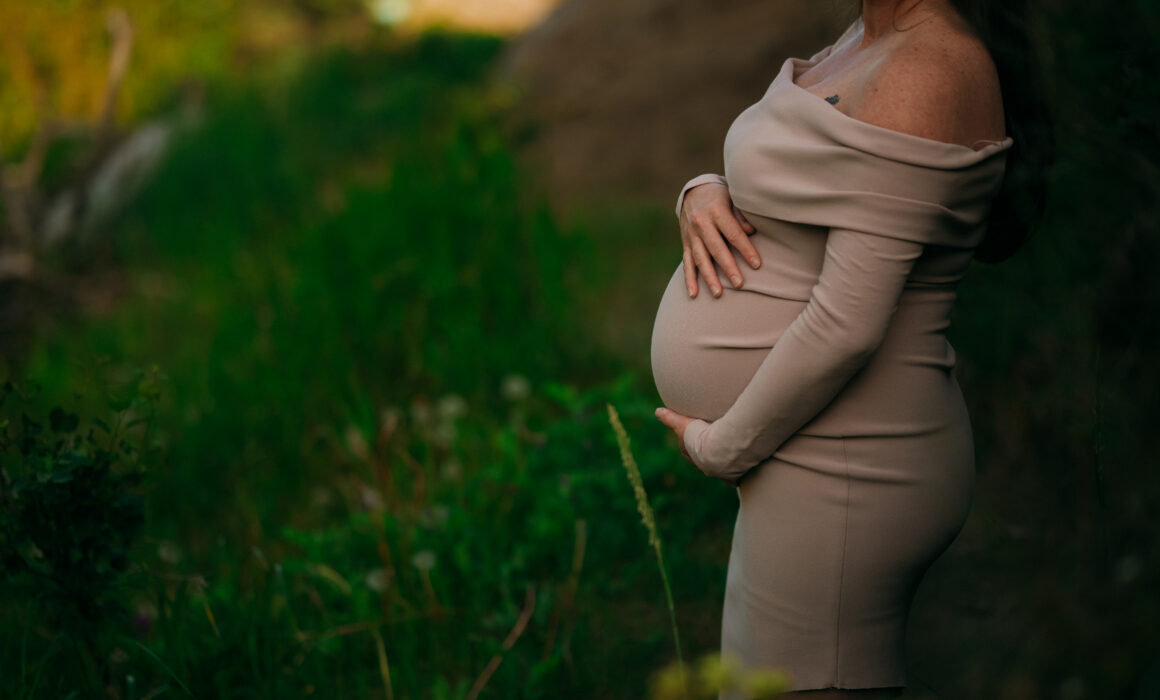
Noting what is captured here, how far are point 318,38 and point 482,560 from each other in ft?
32.3

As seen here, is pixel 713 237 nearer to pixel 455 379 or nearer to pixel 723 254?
pixel 723 254

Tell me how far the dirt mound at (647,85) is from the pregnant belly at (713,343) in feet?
14.0

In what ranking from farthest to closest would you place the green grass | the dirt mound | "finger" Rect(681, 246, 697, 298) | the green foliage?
the dirt mound
the green grass
the green foliage
"finger" Rect(681, 246, 697, 298)

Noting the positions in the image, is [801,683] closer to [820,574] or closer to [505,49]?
[820,574]

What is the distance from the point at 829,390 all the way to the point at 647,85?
223 inches

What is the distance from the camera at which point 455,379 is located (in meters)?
4.04

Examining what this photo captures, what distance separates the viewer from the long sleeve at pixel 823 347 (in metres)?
1.35

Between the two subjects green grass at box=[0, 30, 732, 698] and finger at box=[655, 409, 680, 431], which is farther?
green grass at box=[0, 30, 732, 698]

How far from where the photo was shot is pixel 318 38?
11180 mm

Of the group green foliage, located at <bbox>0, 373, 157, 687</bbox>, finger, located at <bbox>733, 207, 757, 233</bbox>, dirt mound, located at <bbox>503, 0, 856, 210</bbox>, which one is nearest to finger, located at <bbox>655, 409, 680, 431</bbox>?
finger, located at <bbox>733, 207, 757, 233</bbox>

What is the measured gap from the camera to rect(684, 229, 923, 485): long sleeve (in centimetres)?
135

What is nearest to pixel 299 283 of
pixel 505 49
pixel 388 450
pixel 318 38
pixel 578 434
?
pixel 388 450

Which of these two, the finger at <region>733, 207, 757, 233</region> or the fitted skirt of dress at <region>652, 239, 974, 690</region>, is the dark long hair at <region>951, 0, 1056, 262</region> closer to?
the fitted skirt of dress at <region>652, 239, 974, 690</region>

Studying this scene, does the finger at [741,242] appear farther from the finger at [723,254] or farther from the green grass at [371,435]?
the green grass at [371,435]
